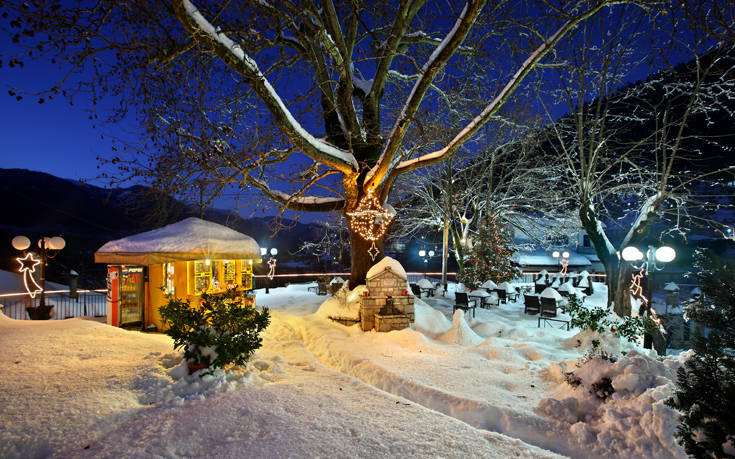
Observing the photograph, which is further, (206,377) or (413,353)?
(413,353)

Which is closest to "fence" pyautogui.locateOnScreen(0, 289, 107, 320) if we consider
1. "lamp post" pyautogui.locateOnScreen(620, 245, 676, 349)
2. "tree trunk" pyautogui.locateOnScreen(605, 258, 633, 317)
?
"lamp post" pyautogui.locateOnScreen(620, 245, 676, 349)

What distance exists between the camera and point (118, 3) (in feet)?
15.8

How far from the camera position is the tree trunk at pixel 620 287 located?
9500 mm

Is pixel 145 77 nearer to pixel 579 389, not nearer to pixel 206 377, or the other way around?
pixel 206 377

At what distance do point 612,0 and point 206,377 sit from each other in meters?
10.4

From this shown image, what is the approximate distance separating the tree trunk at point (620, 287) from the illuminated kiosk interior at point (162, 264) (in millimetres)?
10708

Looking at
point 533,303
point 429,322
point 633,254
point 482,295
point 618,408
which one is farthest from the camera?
point 482,295

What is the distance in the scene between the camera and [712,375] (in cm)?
235

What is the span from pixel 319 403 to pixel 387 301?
477 centimetres

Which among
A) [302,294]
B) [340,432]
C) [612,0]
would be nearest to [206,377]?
[340,432]

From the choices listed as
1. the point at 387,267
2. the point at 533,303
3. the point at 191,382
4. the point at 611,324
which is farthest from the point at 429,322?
the point at 191,382

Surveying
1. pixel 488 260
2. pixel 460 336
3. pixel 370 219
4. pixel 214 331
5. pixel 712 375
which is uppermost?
pixel 370 219

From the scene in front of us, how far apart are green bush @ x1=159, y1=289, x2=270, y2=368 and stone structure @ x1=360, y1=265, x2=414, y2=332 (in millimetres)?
3883

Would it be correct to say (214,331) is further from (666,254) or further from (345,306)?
(666,254)
